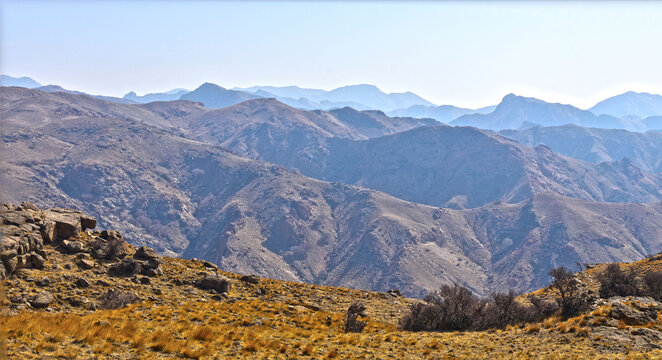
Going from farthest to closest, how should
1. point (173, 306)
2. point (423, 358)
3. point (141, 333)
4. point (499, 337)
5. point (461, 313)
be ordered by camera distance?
point (461, 313)
point (173, 306)
point (499, 337)
point (423, 358)
point (141, 333)

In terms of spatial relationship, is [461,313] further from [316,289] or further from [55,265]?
[55,265]

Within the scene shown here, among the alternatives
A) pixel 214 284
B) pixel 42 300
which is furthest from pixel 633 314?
pixel 42 300

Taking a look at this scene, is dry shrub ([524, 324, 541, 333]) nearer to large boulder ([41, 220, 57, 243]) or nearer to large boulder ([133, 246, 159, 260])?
large boulder ([133, 246, 159, 260])

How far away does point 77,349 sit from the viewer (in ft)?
54.2

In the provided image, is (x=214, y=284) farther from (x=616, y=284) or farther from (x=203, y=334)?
(x=616, y=284)

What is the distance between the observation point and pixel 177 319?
23656 mm

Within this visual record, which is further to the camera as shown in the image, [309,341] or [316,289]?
[316,289]

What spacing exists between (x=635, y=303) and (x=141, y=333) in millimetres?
28092

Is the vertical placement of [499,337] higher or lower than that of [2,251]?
lower

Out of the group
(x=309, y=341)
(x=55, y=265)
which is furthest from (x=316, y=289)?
(x=55, y=265)

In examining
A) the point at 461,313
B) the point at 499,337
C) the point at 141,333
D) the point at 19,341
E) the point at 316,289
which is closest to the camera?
the point at 19,341

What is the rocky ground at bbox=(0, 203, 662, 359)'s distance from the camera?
1841 cm

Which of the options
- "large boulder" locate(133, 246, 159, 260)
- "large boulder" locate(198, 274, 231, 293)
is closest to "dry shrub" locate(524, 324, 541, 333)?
"large boulder" locate(198, 274, 231, 293)

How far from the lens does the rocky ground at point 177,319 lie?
60.4 ft
